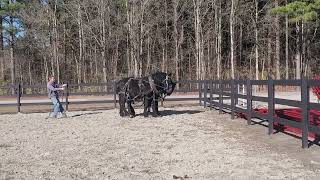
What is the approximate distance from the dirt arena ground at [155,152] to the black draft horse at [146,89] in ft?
7.13

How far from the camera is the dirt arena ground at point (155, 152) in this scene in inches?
307

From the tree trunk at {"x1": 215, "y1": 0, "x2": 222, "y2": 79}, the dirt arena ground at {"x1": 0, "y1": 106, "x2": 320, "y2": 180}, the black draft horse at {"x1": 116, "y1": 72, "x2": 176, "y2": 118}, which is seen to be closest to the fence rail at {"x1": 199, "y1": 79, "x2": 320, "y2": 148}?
the dirt arena ground at {"x1": 0, "y1": 106, "x2": 320, "y2": 180}

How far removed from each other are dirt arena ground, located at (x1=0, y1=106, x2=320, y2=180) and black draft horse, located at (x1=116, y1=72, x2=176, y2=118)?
217 cm

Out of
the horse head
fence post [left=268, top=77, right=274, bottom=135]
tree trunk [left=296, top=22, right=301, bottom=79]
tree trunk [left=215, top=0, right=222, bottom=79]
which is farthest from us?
tree trunk [left=215, top=0, right=222, bottom=79]

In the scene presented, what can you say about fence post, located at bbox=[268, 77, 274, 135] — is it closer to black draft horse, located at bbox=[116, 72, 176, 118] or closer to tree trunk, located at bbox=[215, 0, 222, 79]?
black draft horse, located at bbox=[116, 72, 176, 118]

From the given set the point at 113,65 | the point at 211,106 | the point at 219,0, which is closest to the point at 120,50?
the point at 113,65

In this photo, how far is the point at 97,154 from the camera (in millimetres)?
9781

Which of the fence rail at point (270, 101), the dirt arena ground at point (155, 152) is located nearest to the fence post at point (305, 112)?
→ the fence rail at point (270, 101)

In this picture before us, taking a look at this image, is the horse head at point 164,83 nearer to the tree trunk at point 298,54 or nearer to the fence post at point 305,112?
the fence post at point 305,112

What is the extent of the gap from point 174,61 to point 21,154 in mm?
37930

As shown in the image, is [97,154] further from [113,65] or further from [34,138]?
[113,65]

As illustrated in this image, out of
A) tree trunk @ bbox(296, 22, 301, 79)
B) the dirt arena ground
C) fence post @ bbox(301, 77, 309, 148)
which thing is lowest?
the dirt arena ground

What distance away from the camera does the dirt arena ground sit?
25.6 ft

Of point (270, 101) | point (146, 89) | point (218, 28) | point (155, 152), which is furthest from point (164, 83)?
point (218, 28)
